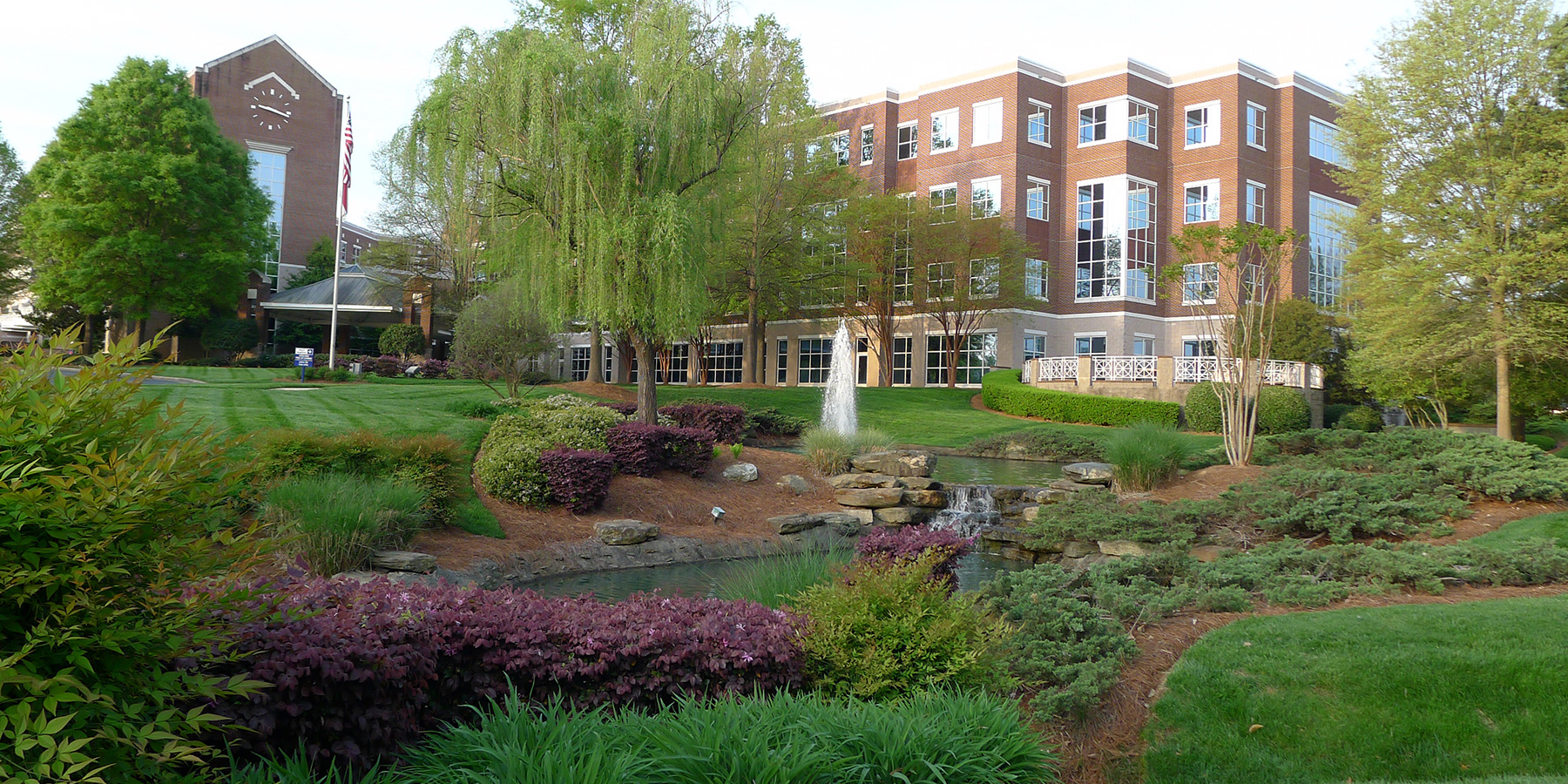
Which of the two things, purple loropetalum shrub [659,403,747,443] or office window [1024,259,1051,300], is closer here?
purple loropetalum shrub [659,403,747,443]

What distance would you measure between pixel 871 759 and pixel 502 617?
1990 millimetres

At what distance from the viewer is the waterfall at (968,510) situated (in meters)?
14.3

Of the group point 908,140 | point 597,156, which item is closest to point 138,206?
point 597,156

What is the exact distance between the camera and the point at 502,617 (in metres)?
4.55

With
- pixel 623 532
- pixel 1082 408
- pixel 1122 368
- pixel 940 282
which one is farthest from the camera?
pixel 940 282

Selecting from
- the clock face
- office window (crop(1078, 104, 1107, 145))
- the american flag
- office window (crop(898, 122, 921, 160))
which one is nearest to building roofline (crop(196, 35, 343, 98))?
the clock face

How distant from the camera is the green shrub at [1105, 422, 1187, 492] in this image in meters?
14.8

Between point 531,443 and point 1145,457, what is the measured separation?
9573mm

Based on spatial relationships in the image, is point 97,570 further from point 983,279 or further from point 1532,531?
point 983,279

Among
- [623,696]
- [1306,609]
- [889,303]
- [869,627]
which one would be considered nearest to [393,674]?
[623,696]

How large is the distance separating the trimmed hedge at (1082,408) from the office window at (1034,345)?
6356 millimetres

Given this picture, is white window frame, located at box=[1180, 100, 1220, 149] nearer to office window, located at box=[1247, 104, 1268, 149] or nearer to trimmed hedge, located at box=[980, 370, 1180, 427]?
office window, located at box=[1247, 104, 1268, 149]

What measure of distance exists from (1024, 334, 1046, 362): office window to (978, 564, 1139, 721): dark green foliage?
98.3 ft

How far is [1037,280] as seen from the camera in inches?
1423
